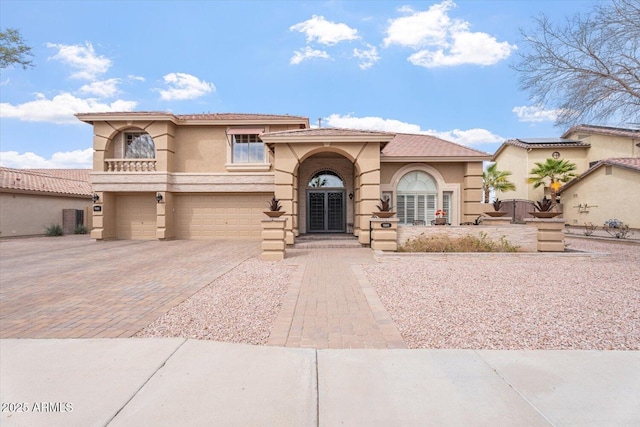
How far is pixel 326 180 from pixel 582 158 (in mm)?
25372

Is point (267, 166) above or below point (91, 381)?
above

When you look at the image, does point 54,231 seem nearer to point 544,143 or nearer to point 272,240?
point 272,240

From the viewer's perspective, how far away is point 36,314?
A: 17.1 feet

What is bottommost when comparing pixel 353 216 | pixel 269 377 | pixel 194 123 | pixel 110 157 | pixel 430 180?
pixel 269 377

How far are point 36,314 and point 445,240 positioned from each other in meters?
11.1

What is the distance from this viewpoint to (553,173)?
25.6 metres

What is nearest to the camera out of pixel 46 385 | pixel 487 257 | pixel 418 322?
pixel 46 385

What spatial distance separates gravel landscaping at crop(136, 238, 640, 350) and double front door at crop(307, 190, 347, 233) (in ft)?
24.3

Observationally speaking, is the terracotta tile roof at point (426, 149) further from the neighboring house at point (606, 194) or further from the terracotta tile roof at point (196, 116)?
the neighboring house at point (606, 194)

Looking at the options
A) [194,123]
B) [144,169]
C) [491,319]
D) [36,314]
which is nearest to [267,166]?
[194,123]

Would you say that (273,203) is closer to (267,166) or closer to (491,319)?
(267,166)

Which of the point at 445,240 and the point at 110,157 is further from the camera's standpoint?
the point at 110,157

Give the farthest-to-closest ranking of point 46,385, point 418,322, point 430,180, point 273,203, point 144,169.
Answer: point 144,169
point 430,180
point 273,203
point 418,322
point 46,385

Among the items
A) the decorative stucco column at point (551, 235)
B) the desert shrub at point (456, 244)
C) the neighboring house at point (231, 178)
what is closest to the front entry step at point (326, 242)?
the neighboring house at point (231, 178)
